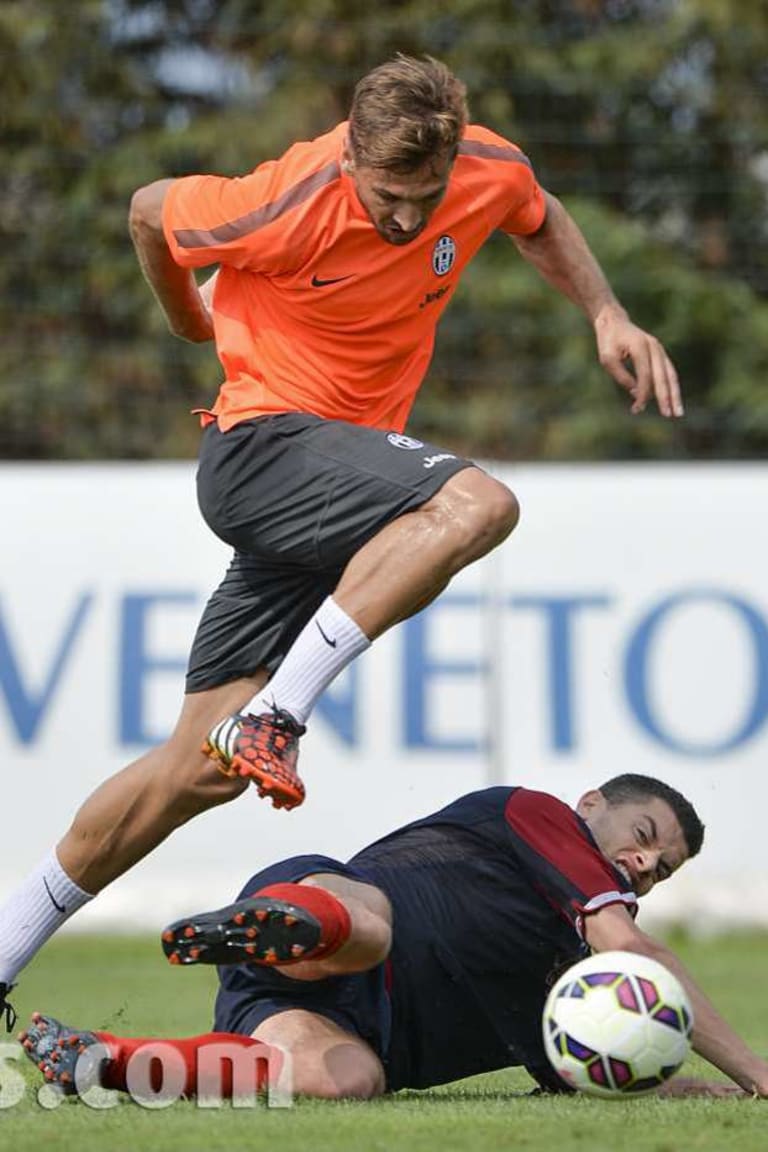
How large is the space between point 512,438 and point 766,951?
14.6ft

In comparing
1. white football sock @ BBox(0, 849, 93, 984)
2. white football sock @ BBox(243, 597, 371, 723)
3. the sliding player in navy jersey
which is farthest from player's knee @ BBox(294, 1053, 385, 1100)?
white football sock @ BBox(0, 849, 93, 984)

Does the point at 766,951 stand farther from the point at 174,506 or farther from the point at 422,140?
the point at 422,140

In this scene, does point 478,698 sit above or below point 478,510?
below

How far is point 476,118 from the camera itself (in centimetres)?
1366

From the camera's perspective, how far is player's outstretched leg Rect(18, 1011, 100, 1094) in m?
4.96

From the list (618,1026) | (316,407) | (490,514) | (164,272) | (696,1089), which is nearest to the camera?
(618,1026)

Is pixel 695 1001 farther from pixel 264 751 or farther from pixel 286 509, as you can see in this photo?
pixel 286 509

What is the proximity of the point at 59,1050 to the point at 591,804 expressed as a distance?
1.52m

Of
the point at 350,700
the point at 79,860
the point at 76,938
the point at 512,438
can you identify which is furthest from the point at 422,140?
the point at 512,438

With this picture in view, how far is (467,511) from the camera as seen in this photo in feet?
17.2

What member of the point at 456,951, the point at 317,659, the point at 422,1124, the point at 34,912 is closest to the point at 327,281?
the point at 317,659

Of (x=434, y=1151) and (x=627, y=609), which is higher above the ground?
(x=627, y=609)

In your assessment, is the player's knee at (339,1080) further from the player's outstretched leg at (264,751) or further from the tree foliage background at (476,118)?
the tree foliage background at (476,118)

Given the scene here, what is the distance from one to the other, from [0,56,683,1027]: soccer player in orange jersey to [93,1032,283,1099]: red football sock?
60 centimetres
